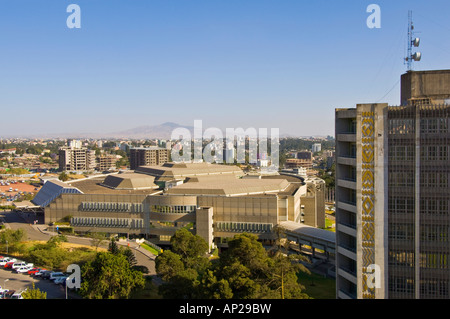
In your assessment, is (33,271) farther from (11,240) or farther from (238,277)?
(238,277)

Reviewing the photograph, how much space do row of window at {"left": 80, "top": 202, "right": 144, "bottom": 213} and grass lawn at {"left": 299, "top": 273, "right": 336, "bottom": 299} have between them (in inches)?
806

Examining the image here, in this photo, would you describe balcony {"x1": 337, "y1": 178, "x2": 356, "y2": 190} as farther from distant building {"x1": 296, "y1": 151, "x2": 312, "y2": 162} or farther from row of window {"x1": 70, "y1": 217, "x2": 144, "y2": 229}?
distant building {"x1": 296, "y1": 151, "x2": 312, "y2": 162}

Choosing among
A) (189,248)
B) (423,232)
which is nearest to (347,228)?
(423,232)

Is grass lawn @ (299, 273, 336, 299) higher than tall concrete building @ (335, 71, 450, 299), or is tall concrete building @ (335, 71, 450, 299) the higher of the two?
tall concrete building @ (335, 71, 450, 299)

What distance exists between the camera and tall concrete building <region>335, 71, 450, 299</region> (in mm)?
21312

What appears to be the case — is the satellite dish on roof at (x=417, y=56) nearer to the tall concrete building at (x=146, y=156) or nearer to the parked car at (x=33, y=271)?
the parked car at (x=33, y=271)

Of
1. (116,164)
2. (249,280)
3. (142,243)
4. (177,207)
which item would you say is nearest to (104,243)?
(142,243)

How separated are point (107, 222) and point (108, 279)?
22094 millimetres

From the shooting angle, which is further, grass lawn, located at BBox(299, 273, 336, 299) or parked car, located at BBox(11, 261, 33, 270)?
parked car, located at BBox(11, 261, 33, 270)

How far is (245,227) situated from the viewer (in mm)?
43406

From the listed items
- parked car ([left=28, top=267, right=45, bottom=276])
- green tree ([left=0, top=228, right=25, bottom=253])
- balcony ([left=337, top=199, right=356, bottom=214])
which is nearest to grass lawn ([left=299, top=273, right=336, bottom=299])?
balcony ([left=337, top=199, right=356, bottom=214])
